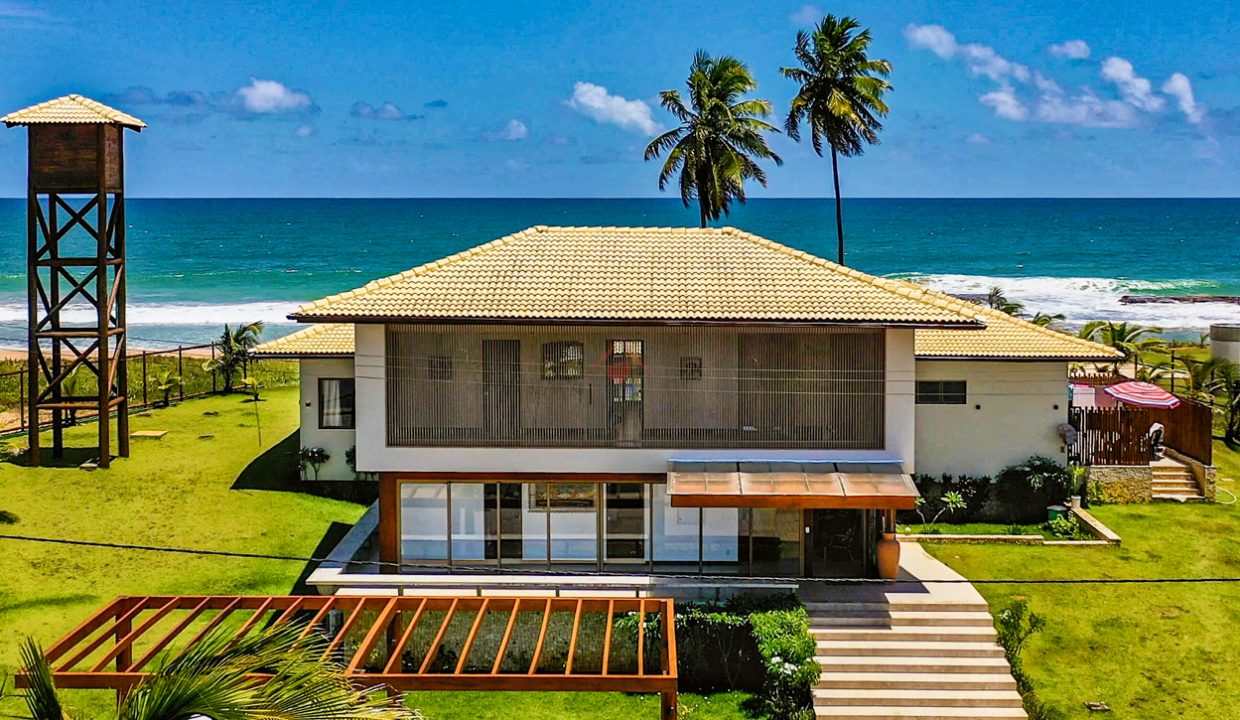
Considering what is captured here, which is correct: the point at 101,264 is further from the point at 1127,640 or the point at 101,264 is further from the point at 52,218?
the point at 1127,640

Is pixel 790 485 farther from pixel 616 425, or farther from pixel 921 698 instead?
pixel 921 698

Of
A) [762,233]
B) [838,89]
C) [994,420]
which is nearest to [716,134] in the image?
[838,89]

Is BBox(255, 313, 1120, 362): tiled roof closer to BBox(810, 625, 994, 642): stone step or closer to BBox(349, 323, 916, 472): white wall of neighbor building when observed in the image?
BBox(349, 323, 916, 472): white wall of neighbor building

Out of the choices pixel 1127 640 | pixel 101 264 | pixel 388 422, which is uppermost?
pixel 101 264

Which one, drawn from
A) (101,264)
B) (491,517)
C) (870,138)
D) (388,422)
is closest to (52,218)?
(101,264)

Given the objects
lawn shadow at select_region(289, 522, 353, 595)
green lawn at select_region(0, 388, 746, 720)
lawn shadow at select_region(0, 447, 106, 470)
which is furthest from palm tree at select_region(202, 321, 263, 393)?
lawn shadow at select_region(289, 522, 353, 595)

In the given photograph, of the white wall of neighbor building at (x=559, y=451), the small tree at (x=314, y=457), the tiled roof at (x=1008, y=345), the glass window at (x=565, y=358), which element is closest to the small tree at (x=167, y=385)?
the small tree at (x=314, y=457)

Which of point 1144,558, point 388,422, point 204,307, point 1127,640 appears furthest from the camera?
point 204,307
